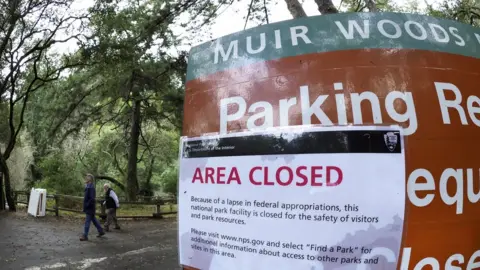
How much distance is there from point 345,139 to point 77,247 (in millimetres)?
9554

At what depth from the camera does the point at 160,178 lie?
4003 centimetres

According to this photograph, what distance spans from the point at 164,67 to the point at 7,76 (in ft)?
21.5

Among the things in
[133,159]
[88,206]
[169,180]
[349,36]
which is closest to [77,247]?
[88,206]

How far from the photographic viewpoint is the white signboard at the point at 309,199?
1769 mm

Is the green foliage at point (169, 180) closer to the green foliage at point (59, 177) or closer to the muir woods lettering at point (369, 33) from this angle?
the green foliage at point (59, 177)

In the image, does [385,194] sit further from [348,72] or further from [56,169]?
[56,169]

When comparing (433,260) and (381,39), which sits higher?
(381,39)

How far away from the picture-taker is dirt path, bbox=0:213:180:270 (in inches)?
324

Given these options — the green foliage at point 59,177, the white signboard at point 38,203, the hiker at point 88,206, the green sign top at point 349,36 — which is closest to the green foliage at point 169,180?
the green foliage at point 59,177

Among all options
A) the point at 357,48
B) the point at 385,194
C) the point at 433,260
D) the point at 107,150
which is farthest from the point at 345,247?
the point at 107,150

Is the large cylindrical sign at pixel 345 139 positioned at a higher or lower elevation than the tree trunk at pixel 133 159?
lower

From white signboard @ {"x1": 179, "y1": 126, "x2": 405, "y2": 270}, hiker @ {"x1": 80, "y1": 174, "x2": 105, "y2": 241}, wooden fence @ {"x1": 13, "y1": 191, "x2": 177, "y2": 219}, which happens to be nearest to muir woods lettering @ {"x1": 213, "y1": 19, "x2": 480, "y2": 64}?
white signboard @ {"x1": 179, "y1": 126, "x2": 405, "y2": 270}

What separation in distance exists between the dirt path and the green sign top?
6741 millimetres

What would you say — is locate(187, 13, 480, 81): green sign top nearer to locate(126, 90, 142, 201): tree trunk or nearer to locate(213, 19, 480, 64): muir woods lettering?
locate(213, 19, 480, 64): muir woods lettering
